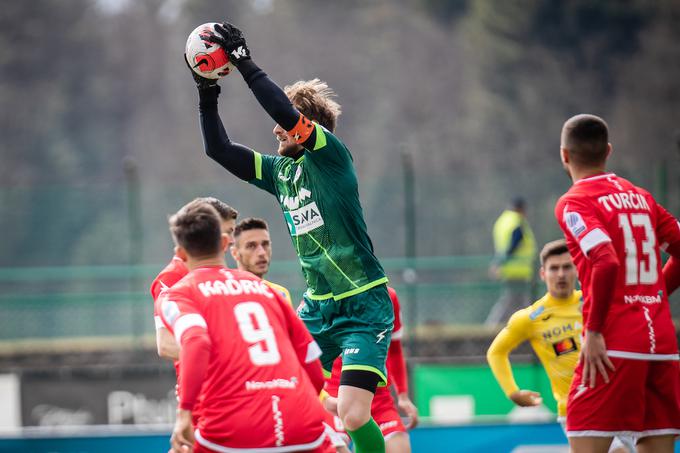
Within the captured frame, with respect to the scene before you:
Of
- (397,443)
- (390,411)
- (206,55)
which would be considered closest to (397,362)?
(390,411)

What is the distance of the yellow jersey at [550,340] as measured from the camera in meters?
6.26

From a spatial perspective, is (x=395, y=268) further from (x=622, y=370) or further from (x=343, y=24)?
(x=343, y=24)

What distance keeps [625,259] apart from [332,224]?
1.52 metres

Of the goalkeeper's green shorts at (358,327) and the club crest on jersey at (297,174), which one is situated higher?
the club crest on jersey at (297,174)

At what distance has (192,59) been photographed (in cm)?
527

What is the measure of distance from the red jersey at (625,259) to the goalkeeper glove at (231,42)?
5.83ft

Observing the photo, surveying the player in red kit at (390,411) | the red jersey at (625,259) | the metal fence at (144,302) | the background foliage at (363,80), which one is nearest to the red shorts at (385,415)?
the player in red kit at (390,411)

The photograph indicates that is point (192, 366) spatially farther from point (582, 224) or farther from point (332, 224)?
point (582, 224)

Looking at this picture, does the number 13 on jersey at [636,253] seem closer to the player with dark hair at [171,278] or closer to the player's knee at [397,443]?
the player with dark hair at [171,278]

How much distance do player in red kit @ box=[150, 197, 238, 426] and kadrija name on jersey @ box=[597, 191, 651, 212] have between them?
177cm

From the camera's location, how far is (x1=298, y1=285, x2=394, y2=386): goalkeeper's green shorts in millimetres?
5246

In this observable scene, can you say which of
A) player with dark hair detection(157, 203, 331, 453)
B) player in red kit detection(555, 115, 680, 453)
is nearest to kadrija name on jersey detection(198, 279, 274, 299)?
player with dark hair detection(157, 203, 331, 453)

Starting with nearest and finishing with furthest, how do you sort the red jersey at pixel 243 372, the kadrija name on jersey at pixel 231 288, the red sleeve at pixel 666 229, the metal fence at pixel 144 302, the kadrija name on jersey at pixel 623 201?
the red jersey at pixel 243 372
the kadrija name on jersey at pixel 231 288
the kadrija name on jersey at pixel 623 201
the red sleeve at pixel 666 229
the metal fence at pixel 144 302

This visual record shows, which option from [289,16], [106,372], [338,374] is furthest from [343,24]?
[338,374]
